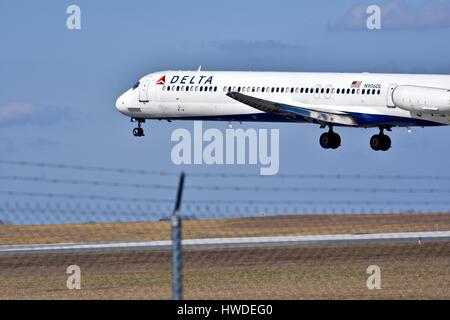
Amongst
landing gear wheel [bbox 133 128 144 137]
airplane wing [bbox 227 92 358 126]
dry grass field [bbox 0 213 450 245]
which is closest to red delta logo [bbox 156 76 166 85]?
landing gear wheel [bbox 133 128 144 137]

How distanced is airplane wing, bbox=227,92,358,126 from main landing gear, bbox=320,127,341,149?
817 millimetres

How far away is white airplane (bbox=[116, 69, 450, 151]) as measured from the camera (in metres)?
57.2

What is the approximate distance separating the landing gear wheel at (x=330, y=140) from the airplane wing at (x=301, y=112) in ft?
2.71

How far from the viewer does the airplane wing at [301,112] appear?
61125mm

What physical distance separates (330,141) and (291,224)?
14.1 metres

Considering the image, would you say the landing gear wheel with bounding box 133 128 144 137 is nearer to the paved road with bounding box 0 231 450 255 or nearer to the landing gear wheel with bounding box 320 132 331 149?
the landing gear wheel with bounding box 320 132 331 149

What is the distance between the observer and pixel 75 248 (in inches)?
1464

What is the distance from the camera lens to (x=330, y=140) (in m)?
63.4

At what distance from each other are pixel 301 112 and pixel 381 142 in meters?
3.62
